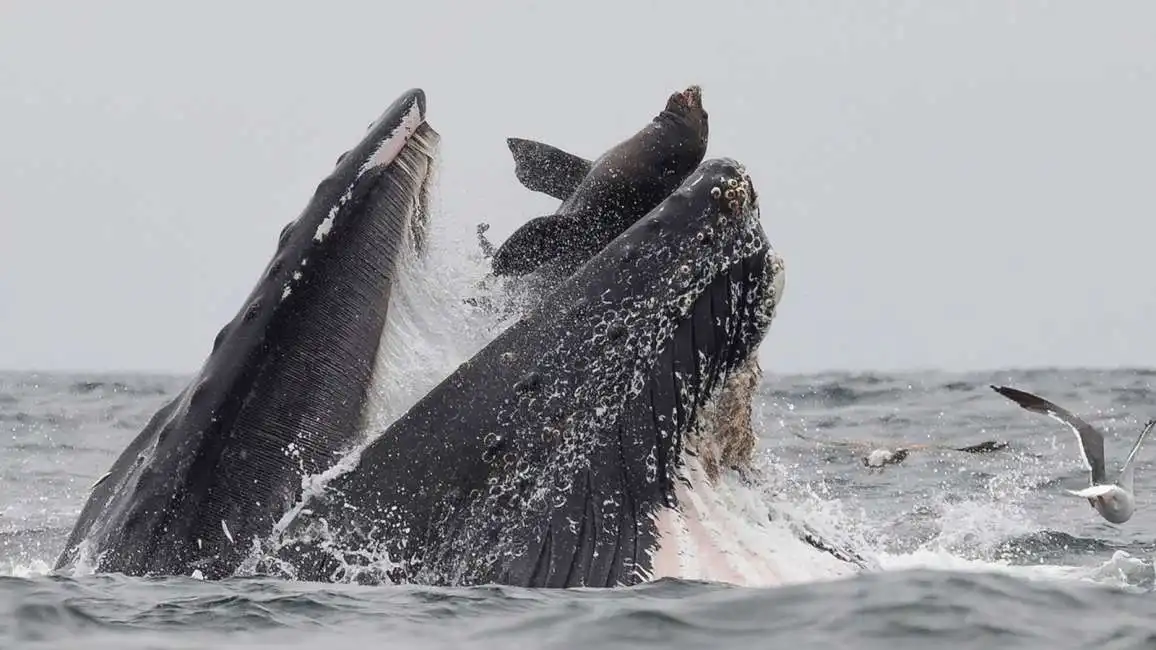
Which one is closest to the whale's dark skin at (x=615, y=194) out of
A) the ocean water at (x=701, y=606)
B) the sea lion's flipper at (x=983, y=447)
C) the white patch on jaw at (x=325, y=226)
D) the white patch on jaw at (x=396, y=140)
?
the white patch on jaw at (x=396, y=140)

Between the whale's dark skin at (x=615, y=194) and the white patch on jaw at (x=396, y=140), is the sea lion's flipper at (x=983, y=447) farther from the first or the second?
the white patch on jaw at (x=396, y=140)

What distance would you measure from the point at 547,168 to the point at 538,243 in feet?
2.44

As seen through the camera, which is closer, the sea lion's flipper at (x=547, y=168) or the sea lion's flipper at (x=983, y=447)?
the sea lion's flipper at (x=547, y=168)

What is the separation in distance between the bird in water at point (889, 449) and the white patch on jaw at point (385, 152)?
943 centimetres

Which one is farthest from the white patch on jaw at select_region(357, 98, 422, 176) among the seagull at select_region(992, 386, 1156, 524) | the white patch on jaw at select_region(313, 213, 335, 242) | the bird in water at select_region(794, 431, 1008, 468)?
the bird in water at select_region(794, 431, 1008, 468)

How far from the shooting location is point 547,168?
623cm

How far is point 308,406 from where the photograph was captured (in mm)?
5055

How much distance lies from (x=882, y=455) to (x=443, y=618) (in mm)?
9756

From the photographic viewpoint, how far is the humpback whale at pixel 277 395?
489cm

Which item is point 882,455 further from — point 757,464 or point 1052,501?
point 757,464

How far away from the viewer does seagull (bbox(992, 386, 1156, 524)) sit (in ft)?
31.9

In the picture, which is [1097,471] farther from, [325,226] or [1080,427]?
[325,226]

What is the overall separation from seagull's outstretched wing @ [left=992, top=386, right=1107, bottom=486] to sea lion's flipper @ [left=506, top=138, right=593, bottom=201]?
179 inches

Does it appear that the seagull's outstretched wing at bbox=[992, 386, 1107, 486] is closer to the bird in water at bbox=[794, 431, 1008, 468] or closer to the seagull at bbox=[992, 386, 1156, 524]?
the seagull at bbox=[992, 386, 1156, 524]
